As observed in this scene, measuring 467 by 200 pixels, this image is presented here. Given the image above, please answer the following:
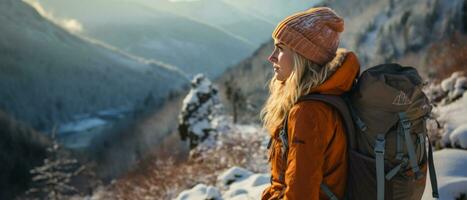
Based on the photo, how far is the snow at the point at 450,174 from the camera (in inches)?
165

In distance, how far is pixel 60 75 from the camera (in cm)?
13125

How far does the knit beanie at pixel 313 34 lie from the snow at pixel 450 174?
2587 mm

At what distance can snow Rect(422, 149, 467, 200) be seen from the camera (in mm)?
4188

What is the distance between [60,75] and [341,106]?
464 ft

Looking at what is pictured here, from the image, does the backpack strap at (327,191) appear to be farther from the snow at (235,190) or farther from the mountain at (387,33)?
the mountain at (387,33)

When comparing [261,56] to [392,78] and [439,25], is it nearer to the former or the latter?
[439,25]

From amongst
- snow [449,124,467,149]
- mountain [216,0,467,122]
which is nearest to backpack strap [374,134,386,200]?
snow [449,124,467,149]

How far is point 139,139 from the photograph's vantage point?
2736 inches

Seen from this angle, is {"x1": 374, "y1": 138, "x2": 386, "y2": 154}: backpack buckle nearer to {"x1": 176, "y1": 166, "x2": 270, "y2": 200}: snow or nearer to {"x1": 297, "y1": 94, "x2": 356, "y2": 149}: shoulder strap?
{"x1": 297, "y1": 94, "x2": 356, "y2": 149}: shoulder strap

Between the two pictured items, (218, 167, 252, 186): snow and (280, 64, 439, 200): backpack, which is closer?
(280, 64, 439, 200): backpack

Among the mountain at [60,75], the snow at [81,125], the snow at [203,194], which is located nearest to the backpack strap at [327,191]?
the snow at [203,194]

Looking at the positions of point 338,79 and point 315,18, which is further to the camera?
point 315,18

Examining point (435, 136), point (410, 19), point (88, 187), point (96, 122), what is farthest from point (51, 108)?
point (435, 136)

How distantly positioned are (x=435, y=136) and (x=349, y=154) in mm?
5698
